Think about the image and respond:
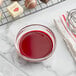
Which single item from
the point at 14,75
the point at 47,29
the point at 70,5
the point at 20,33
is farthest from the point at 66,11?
the point at 14,75

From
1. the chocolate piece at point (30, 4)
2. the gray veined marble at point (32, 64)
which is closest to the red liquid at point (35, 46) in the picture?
the gray veined marble at point (32, 64)

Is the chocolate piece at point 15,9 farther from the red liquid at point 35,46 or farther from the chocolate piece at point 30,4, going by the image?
the red liquid at point 35,46

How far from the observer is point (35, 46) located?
3.33ft

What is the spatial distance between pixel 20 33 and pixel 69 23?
0.27 metres

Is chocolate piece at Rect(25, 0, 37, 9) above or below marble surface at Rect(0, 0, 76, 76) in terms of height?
above

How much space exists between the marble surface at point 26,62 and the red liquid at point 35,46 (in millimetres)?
75

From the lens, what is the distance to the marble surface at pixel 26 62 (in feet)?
3.41

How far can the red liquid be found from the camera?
3.28ft

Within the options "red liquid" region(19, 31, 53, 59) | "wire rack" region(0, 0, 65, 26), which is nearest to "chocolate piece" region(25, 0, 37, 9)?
"wire rack" region(0, 0, 65, 26)

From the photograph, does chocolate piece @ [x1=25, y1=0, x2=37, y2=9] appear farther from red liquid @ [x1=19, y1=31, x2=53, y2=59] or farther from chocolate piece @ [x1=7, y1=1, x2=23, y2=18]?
red liquid @ [x1=19, y1=31, x2=53, y2=59]

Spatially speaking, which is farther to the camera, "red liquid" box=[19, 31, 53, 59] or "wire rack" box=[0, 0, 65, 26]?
"wire rack" box=[0, 0, 65, 26]

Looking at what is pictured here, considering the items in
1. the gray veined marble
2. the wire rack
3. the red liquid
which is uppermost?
the wire rack

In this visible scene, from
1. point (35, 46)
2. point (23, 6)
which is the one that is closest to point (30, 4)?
point (23, 6)

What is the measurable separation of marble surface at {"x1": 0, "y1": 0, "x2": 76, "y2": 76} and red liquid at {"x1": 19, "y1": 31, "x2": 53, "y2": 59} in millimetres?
75
